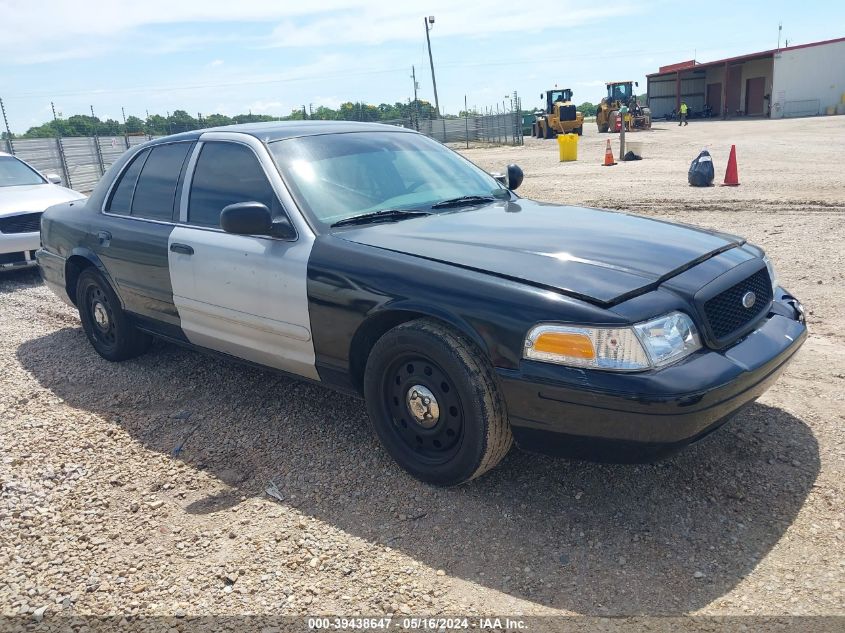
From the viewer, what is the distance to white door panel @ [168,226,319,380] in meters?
3.60

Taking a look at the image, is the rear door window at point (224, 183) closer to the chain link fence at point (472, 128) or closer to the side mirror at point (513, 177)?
the side mirror at point (513, 177)

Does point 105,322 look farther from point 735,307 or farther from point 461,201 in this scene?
point 735,307

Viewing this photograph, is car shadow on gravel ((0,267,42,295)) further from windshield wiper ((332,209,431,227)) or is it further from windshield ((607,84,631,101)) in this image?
windshield ((607,84,631,101))

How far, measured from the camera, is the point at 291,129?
14.1 ft

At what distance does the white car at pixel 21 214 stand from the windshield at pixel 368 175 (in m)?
4.95

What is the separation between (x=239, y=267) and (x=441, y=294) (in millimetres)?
1383

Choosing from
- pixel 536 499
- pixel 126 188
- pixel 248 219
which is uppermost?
pixel 126 188

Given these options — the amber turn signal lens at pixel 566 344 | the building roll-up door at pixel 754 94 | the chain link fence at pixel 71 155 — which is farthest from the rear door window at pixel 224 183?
the building roll-up door at pixel 754 94

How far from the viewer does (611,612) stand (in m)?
2.44

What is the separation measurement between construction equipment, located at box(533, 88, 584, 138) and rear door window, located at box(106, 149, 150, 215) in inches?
1272

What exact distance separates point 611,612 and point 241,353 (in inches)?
98.8

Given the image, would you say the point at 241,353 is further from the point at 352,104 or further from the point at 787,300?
the point at 352,104

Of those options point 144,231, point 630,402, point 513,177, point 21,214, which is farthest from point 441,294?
point 21,214

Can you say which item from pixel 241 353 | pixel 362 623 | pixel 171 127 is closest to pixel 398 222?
pixel 241 353
